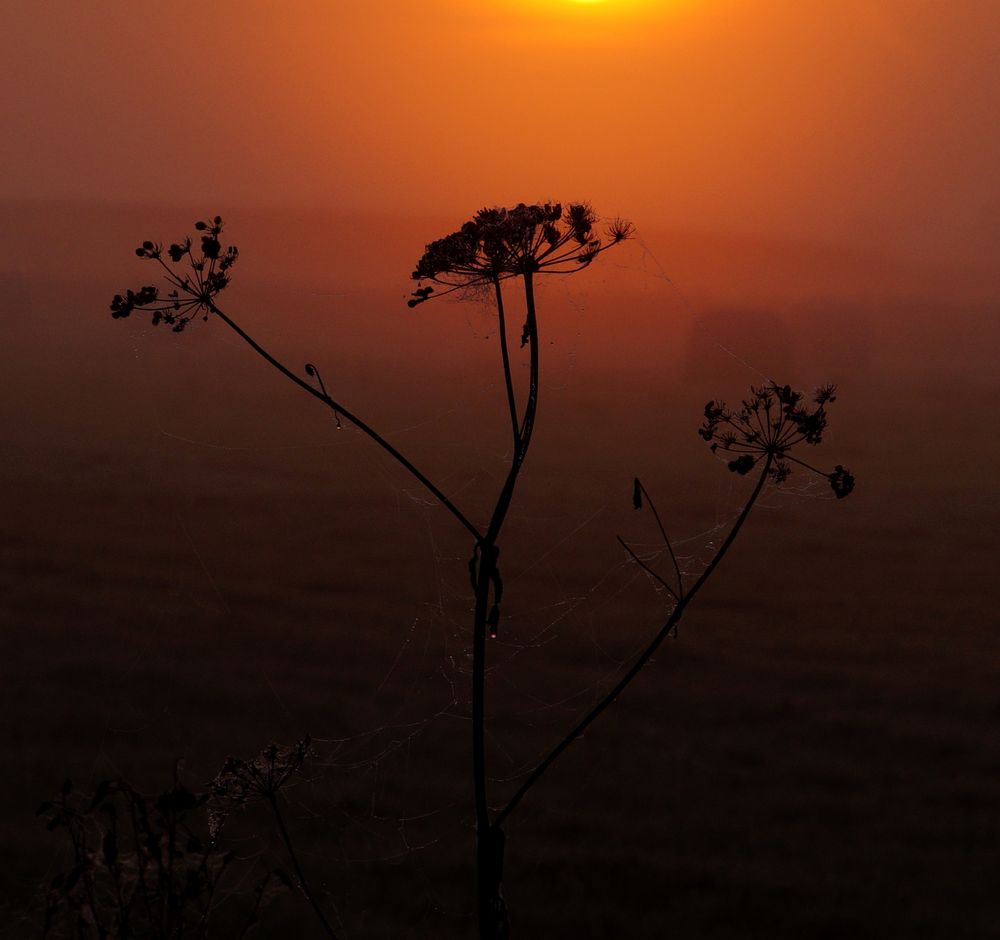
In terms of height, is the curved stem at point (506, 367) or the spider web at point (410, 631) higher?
the curved stem at point (506, 367)

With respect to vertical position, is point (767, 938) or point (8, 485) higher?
point (8, 485)

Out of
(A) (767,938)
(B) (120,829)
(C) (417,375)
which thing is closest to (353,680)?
(B) (120,829)

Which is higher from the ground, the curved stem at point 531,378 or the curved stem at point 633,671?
the curved stem at point 531,378

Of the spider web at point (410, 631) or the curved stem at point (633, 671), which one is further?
the spider web at point (410, 631)

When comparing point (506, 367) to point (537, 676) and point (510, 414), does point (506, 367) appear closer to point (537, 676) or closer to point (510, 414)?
point (510, 414)

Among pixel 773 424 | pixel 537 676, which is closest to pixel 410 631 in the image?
pixel 537 676

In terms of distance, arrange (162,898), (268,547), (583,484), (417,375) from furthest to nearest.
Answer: (417,375) → (583,484) → (268,547) → (162,898)

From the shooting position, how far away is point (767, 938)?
19.1 feet

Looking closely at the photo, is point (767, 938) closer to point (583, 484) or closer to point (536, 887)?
point (536, 887)

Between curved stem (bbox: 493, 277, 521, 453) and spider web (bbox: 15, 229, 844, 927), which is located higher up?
curved stem (bbox: 493, 277, 521, 453)

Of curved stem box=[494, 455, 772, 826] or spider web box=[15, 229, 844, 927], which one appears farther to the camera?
spider web box=[15, 229, 844, 927]

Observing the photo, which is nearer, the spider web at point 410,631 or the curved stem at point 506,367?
the curved stem at point 506,367

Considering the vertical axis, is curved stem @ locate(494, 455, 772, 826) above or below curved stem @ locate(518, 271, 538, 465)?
below

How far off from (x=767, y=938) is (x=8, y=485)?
443 inches
